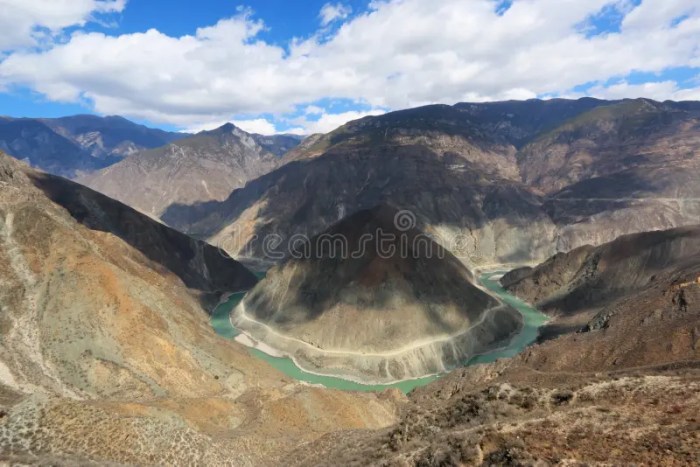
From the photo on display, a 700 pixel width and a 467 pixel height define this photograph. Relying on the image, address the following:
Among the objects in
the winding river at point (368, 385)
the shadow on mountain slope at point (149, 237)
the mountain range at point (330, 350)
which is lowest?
the winding river at point (368, 385)

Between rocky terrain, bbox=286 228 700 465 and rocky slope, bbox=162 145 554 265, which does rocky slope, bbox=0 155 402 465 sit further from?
rocky slope, bbox=162 145 554 265

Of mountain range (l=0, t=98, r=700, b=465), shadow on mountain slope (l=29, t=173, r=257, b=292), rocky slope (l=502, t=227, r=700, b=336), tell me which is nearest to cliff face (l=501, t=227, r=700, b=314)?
rocky slope (l=502, t=227, r=700, b=336)

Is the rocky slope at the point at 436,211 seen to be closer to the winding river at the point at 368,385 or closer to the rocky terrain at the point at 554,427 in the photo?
the winding river at the point at 368,385

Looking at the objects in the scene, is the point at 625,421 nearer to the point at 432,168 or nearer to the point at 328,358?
the point at 328,358

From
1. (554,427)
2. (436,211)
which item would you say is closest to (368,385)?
(554,427)

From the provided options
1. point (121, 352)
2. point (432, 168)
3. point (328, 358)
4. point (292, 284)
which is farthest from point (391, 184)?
point (121, 352)

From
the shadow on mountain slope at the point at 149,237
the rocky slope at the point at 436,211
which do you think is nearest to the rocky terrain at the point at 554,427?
the shadow on mountain slope at the point at 149,237
